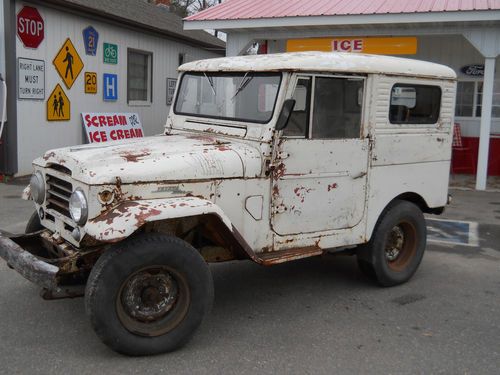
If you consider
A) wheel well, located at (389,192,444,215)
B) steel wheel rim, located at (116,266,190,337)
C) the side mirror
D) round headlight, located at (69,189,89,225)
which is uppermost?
the side mirror

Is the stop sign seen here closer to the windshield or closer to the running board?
the windshield

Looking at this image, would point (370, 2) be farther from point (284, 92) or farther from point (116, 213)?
point (116, 213)

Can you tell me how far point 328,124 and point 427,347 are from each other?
5.99 ft

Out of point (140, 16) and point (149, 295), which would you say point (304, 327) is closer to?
point (149, 295)

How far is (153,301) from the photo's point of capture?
148 inches

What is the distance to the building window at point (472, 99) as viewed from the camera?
1266cm

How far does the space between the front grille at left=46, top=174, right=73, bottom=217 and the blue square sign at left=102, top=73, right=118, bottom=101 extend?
9087 mm

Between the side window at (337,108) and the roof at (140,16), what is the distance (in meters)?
8.14

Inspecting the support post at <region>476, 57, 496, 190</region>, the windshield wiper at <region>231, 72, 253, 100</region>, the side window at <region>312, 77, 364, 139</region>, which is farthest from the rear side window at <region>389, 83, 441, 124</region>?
the support post at <region>476, 57, 496, 190</region>

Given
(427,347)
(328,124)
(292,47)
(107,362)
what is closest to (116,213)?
(107,362)

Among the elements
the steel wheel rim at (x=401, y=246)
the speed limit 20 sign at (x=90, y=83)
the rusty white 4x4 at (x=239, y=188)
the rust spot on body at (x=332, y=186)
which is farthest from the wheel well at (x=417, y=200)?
the speed limit 20 sign at (x=90, y=83)

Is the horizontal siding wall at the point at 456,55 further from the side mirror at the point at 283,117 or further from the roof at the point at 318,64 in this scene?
the side mirror at the point at 283,117

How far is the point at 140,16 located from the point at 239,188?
11565mm

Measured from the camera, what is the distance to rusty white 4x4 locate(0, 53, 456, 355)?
3.64 meters
